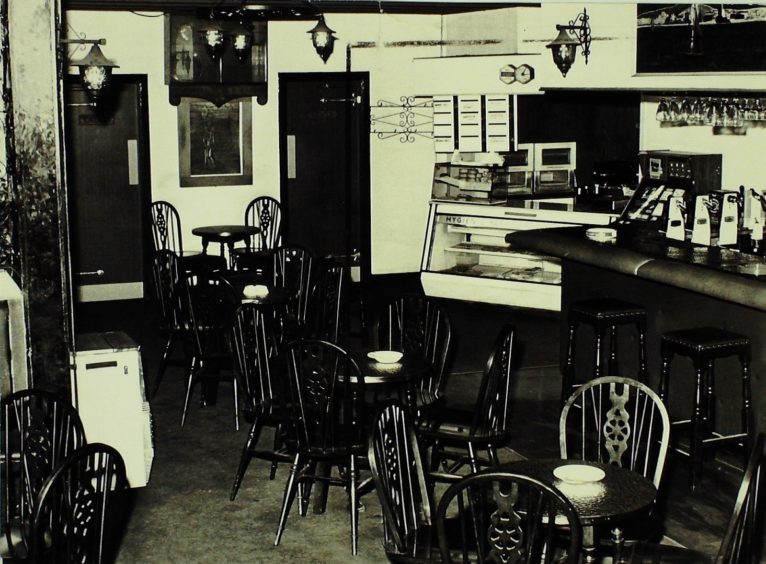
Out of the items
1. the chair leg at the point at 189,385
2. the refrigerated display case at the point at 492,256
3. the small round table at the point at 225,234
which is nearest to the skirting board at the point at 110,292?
the small round table at the point at 225,234

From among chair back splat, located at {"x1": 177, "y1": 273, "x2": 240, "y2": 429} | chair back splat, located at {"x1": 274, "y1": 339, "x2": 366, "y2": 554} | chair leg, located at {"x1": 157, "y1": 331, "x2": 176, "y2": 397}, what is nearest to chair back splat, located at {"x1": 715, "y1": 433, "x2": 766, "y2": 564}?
chair back splat, located at {"x1": 274, "y1": 339, "x2": 366, "y2": 554}

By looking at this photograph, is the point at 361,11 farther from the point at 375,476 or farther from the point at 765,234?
the point at 375,476

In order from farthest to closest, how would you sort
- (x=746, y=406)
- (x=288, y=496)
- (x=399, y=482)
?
(x=746, y=406)
(x=288, y=496)
(x=399, y=482)

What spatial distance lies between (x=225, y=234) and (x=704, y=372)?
4918 mm

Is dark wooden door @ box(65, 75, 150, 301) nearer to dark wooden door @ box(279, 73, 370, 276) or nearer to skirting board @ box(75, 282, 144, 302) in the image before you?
skirting board @ box(75, 282, 144, 302)

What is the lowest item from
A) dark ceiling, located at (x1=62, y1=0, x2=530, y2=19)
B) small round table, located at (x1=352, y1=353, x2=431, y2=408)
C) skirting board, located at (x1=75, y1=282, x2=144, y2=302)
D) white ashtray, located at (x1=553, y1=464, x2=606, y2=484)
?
skirting board, located at (x1=75, y1=282, x2=144, y2=302)

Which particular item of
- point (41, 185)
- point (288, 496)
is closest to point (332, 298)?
point (288, 496)

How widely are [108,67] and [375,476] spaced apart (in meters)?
4.38

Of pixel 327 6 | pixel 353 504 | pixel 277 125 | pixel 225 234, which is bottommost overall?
pixel 353 504

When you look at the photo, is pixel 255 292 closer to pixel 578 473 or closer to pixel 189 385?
pixel 189 385

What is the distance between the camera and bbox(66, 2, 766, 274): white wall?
8875 mm

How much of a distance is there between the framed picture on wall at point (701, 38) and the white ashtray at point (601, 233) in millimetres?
2092

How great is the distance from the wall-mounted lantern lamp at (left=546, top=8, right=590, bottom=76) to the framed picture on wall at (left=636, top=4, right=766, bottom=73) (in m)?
0.52

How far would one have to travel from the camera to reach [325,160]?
1025cm
